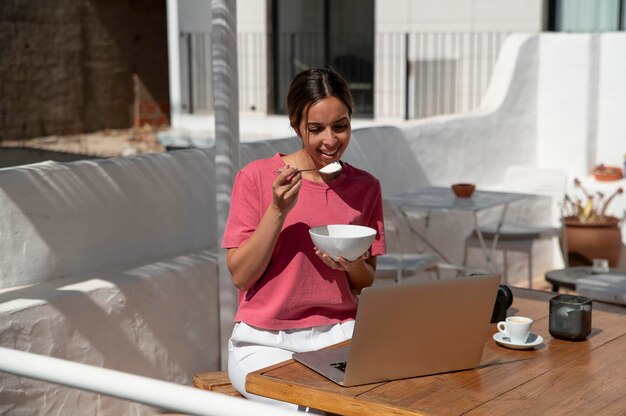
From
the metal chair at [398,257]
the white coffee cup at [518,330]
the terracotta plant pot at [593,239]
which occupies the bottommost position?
the terracotta plant pot at [593,239]

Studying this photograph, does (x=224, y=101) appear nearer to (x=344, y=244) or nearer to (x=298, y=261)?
(x=298, y=261)

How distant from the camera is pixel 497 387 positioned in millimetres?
2279

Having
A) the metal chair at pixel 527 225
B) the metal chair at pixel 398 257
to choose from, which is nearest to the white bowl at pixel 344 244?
the metal chair at pixel 398 257

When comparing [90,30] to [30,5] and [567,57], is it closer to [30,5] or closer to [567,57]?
[30,5]

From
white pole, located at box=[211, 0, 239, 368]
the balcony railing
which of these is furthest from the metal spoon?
the balcony railing

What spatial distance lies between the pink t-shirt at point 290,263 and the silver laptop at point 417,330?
0.43 meters

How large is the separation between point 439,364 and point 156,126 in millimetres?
11671

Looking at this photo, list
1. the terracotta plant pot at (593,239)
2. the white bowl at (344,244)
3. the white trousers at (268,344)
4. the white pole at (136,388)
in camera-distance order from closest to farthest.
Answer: the white pole at (136,388) < the white bowl at (344,244) < the white trousers at (268,344) < the terracotta plant pot at (593,239)

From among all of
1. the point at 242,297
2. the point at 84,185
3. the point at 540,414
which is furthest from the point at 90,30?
the point at 540,414

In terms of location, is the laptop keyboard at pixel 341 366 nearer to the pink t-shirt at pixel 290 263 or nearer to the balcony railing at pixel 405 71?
the pink t-shirt at pixel 290 263

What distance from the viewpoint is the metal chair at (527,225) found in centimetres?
636

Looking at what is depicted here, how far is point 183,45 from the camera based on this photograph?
11.5 metres

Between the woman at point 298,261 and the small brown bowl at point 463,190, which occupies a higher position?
the woman at point 298,261

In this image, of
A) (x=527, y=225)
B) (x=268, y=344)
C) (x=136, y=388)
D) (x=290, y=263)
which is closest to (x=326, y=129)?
(x=290, y=263)
